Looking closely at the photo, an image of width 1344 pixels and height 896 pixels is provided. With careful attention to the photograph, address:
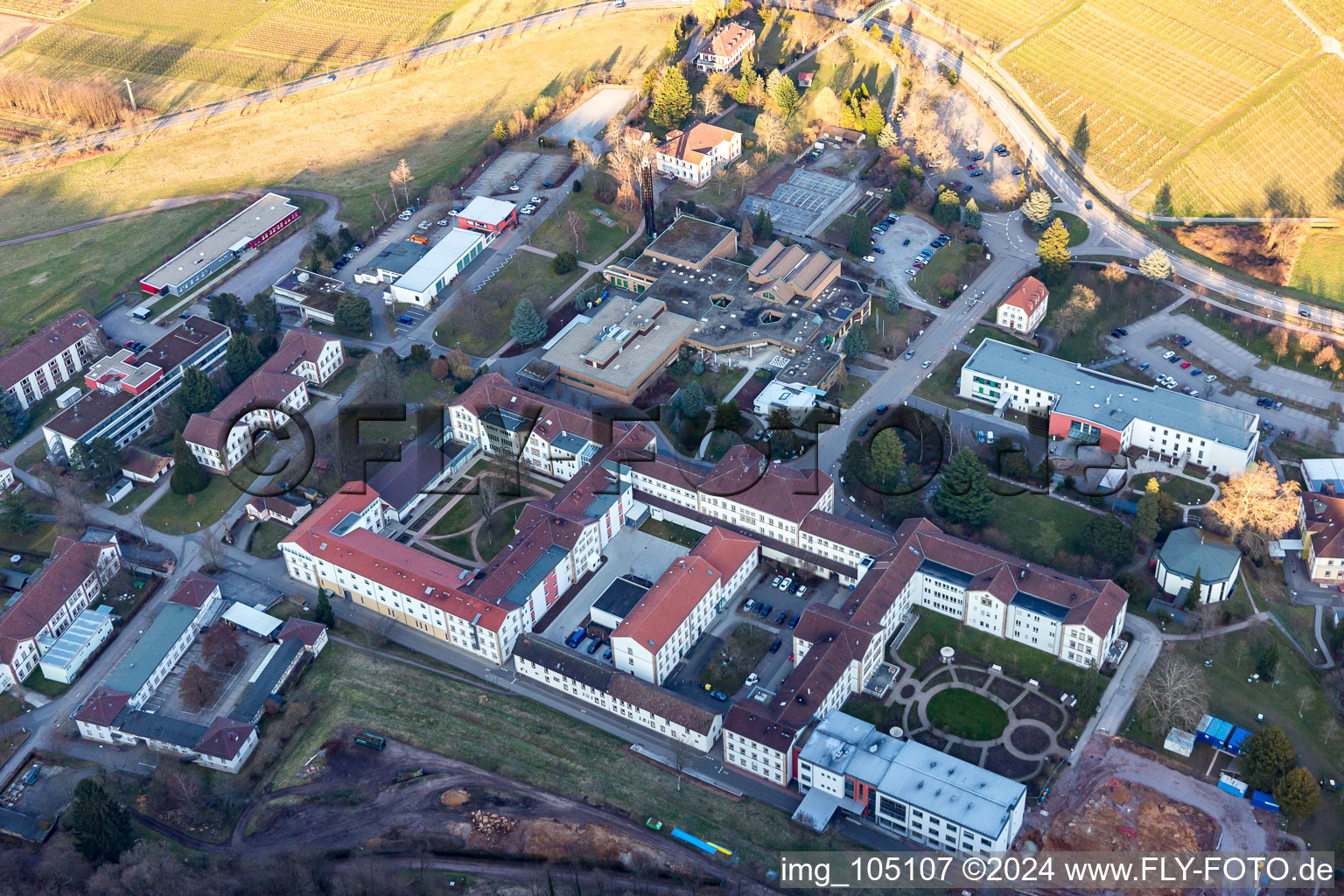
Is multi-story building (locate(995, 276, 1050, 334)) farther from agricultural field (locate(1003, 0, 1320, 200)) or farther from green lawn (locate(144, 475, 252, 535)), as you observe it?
green lawn (locate(144, 475, 252, 535))

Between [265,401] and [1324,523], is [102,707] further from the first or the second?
[1324,523]

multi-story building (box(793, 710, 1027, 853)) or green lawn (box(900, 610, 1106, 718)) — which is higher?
multi-story building (box(793, 710, 1027, 853))

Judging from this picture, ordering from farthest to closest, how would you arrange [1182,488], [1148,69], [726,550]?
[1148,69], [1182,488], [726,550]

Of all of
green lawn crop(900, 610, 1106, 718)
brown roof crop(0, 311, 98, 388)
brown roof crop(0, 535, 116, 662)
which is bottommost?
green lawn crop(900, 610, 1106, 718)

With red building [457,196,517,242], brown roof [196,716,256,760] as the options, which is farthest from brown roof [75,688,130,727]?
red building [457,196,517,242]

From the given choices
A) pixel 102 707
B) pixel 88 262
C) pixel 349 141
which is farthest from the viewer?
pixel 349 141

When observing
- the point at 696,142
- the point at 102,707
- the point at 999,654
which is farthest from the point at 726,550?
the point at 696,142

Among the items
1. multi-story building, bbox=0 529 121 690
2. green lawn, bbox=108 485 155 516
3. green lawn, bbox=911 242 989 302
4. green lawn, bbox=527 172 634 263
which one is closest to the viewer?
multi-story building, bbox=0 529 121 690
